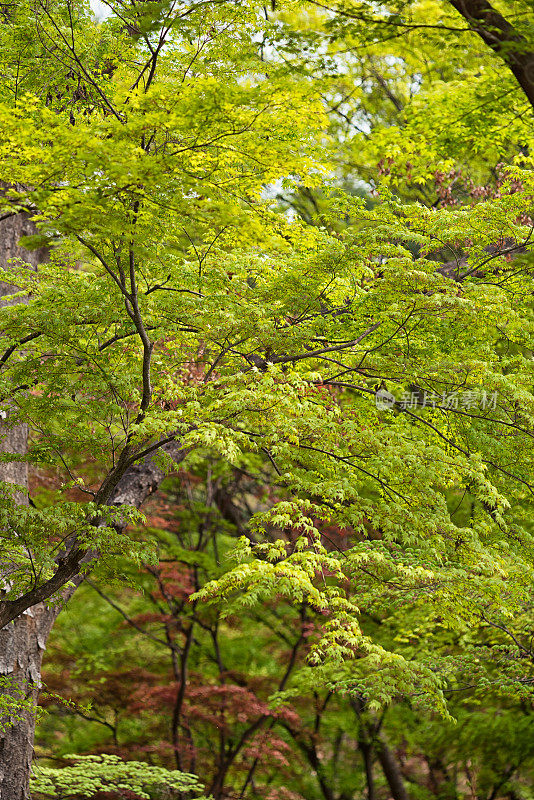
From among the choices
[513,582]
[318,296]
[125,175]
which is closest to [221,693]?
[513,582]

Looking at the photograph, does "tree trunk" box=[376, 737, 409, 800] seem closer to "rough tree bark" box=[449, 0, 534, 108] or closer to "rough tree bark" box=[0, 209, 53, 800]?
"rough tree bark" box=[0, 209, 53, 800]

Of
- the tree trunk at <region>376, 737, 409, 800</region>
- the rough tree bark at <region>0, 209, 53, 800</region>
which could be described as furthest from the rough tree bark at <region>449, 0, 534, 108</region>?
the tree trunk at <region>376, 737, 409, 800</region>

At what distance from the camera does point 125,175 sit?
4.17 meters

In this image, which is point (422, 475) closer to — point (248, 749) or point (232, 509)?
point (248, 749)

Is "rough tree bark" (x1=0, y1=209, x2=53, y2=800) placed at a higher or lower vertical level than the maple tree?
lower

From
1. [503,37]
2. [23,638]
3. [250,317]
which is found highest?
[250,317]

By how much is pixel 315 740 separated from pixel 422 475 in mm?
7446

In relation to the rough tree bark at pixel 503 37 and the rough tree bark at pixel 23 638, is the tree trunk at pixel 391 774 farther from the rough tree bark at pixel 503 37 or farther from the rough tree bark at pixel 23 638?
the rough tree bark at pixel 503 37

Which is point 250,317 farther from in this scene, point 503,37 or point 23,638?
point 23,638

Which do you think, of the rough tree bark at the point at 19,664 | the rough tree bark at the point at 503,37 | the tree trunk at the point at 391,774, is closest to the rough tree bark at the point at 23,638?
the rough tree bark at the point at 19,664

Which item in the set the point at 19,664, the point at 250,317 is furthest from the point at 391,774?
the point at 250,317

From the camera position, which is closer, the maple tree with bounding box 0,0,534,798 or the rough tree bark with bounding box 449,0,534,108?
the rough tree bark with bounding box 449,0,534,108

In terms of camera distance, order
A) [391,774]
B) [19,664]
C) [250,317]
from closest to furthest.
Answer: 1. [250,317]
2. [19,664]
3. [391,774]

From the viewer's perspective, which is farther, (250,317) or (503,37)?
(250,317)
